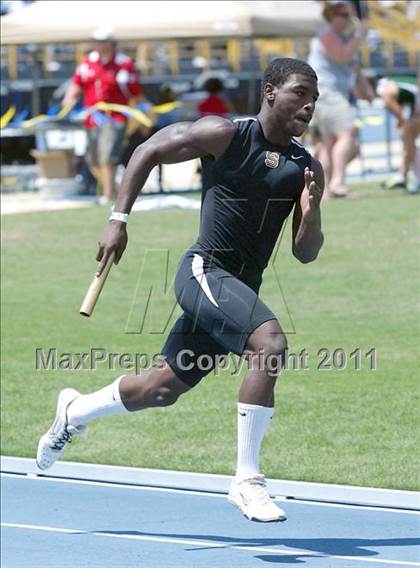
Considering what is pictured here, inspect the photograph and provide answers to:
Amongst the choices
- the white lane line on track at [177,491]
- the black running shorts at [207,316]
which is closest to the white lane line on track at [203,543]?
the white lane line on track at [177,491]

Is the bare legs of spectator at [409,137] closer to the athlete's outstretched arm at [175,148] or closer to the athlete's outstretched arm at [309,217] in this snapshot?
the athlete's outstretched arm at [309,217]

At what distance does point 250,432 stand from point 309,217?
103 cm

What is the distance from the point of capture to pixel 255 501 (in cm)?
621

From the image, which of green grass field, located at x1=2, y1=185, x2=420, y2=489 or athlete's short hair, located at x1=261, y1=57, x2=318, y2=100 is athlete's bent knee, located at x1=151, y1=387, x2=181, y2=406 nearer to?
athlete's short hair, located at x1=261, y1=57, x2=318, y2=100

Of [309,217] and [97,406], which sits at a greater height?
[309,217]

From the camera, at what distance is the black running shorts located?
20.9 ft

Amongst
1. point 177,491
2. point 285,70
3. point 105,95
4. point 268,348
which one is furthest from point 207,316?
point 105,95

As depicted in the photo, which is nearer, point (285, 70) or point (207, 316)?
point (285, 70)

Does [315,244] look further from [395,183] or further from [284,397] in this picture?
[395,183]

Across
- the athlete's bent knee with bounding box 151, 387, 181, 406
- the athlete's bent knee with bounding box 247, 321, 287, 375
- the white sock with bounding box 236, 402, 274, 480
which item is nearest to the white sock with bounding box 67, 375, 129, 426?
the athlete's bent knee with bounding box 151, 387, 181, 406

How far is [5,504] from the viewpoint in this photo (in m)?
8.21

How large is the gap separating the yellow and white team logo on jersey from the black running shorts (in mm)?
555

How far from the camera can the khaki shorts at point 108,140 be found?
17953 millimetres

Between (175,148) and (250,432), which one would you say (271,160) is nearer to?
(175,148)
